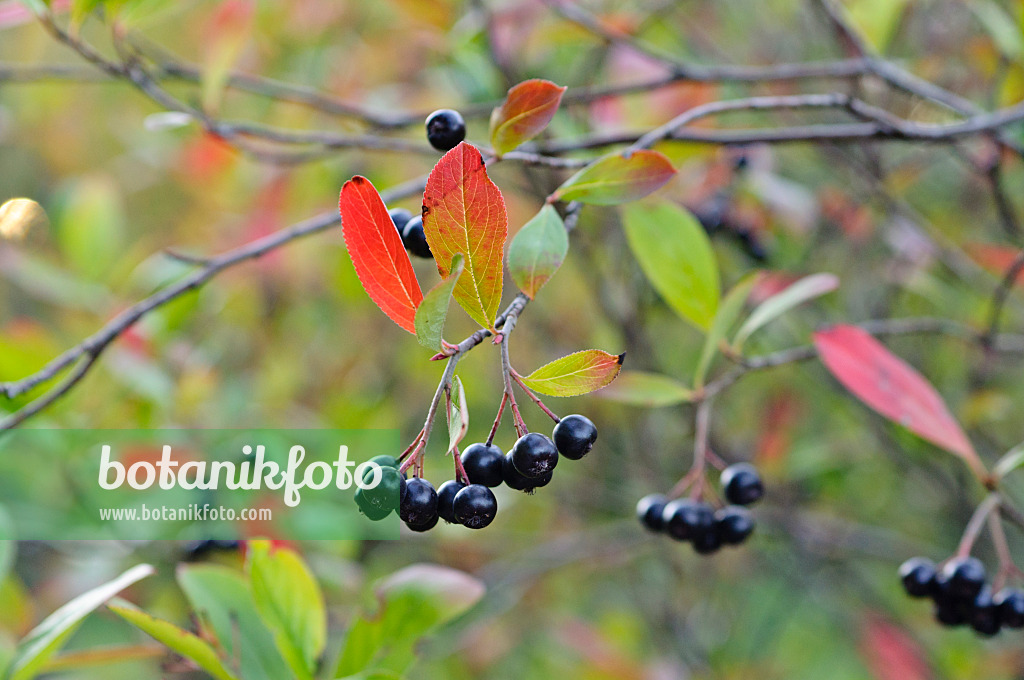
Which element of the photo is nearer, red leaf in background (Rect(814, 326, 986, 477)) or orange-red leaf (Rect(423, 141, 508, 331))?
orange-red leaf (Rect(423, 141, 508, 331))

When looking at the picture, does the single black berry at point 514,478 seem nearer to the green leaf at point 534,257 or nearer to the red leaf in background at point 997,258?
the green leaf at point 534,257

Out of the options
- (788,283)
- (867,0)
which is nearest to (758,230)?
(788,283)

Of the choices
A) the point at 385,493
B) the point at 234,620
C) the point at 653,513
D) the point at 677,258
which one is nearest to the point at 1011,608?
the point at 653,513

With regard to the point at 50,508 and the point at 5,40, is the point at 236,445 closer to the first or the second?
the point at 50,508

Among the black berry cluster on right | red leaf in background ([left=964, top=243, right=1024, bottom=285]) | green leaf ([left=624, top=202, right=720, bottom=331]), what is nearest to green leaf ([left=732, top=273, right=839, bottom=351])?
green leaf ([left=624, top=202, right=720, bottom=331])

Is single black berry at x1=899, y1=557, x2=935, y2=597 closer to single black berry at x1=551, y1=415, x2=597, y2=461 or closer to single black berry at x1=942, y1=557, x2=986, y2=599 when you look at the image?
single black berry at x1=942, y1=557, x2=986, y2=599
